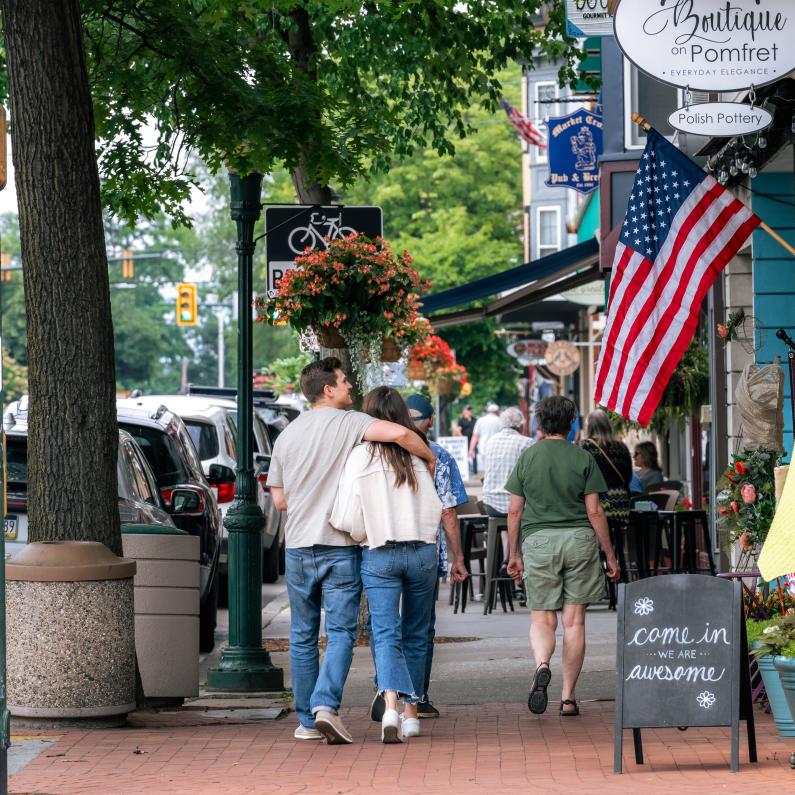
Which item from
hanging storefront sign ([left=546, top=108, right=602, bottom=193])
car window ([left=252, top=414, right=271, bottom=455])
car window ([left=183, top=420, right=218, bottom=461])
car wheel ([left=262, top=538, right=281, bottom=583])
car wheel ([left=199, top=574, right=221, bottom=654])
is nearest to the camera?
car wheel ([left=199, top=574, right=221, bottom=654])

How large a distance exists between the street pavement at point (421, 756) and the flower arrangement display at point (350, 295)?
2920mm

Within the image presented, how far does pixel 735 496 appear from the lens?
36.4ft

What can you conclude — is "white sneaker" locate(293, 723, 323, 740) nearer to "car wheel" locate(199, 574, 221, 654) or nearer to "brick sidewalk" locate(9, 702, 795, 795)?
"brick sidewalk" locate(9, 702, 795, 795)

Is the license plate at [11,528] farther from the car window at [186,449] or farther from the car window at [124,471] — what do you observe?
the car window at [186,449]

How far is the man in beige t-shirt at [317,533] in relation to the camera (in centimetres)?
838

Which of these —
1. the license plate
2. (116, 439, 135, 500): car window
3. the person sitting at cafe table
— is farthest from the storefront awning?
the license plate

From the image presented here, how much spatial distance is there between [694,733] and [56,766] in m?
3.26

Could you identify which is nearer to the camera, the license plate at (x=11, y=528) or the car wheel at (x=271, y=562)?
the license plate at (x=11, y=528)

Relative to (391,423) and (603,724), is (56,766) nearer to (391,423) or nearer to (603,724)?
(391,423)

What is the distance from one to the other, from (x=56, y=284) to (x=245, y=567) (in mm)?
2777

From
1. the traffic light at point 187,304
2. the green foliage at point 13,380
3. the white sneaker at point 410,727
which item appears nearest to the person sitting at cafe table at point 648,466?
the white sneaker at point 410,727

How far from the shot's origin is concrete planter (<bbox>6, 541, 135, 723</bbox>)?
27.6ft

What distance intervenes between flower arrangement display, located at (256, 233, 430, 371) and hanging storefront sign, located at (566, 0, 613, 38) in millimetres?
2128

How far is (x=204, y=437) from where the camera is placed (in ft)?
58.5
